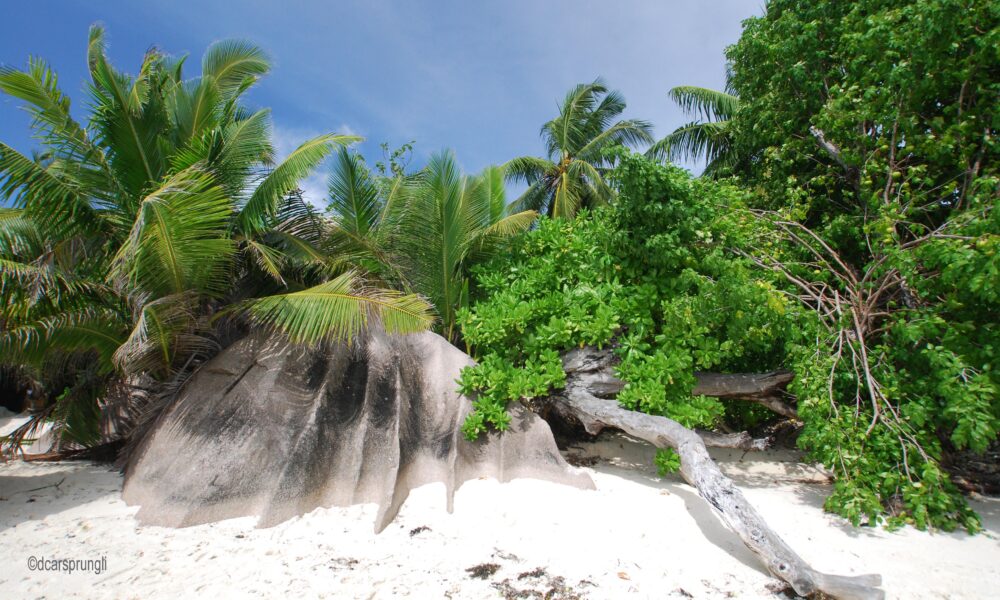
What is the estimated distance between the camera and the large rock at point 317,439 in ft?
16.6

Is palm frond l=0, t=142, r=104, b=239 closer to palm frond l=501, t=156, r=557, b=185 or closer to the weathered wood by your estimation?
the weathered wood

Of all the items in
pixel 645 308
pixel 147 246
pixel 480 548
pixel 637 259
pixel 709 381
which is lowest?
pixel 480 548

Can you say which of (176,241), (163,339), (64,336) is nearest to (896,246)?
(176,241)

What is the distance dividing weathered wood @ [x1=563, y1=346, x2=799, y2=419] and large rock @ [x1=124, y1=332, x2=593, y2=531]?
0.90 metres

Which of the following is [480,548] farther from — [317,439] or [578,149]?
[578,149]

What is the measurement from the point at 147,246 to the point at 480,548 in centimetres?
447

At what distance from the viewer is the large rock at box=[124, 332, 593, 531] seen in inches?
199

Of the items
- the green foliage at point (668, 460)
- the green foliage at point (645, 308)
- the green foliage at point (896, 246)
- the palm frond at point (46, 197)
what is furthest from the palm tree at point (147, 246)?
the green foliage at point (896, 246)

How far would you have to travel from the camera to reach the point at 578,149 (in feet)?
60.0

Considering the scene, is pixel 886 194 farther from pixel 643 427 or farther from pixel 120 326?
pixel 120 326

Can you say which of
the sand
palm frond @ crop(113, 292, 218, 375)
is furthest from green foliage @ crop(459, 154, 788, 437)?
palm frond @ crop(113, 292, 218, 375)

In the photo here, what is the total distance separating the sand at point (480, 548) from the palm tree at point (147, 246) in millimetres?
1638

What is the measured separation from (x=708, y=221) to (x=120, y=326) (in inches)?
282

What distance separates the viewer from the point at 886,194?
595 cm
